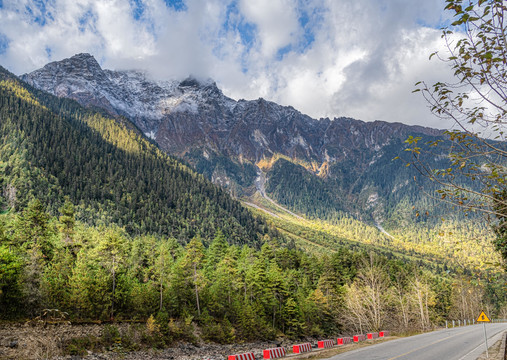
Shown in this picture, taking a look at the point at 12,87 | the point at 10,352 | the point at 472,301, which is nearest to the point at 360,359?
the point at 10,352

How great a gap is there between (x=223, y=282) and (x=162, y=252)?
12.4m

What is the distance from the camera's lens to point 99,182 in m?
141

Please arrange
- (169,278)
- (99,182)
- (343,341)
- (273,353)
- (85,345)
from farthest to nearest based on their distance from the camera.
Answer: (99,182) → (169,278) → (343,341) → (85,345) → (273,353)

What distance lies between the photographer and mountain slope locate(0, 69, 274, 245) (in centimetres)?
11212

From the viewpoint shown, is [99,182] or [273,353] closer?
[273,353]

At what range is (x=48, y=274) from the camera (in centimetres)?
3934

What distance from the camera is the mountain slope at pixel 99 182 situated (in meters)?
112

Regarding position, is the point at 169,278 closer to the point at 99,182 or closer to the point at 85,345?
the point at 85,345

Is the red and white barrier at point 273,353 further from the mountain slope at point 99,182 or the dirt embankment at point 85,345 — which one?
the mountain slope at point 99,182

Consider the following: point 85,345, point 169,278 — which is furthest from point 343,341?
point 169,278

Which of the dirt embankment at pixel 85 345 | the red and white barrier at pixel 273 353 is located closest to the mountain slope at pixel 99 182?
the dirt embankment at pixel 85 345

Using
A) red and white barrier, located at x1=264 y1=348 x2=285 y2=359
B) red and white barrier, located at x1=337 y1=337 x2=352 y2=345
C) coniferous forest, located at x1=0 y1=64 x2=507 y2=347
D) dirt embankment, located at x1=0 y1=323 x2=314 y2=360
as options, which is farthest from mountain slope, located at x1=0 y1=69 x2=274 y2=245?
red and white barrier, located at x1=264 y1=348 x2=285 y2=359

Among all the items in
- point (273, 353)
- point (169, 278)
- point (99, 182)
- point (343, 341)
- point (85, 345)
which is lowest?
point (343, 341)

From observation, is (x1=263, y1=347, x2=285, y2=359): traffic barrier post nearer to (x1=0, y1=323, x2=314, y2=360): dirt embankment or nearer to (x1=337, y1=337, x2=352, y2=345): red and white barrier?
(x1=337, y1=337, x2=352, y2=345): red and white barrier
